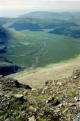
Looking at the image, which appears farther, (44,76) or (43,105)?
(44,76)

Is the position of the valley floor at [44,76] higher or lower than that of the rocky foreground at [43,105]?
lower

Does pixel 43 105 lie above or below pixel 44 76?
above

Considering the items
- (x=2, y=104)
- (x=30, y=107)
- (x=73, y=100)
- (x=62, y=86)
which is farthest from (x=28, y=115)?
(x=62, y=86)

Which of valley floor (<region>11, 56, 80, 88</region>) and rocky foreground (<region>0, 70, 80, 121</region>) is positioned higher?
rocky foreground (<region>0, 70, 80, 121</region>)

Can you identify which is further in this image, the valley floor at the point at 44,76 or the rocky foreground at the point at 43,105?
the valley floor at the point at 44,76

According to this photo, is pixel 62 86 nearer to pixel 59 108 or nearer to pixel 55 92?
pixel 55 92

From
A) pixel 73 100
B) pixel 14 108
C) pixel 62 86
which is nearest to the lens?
pixel 14 108

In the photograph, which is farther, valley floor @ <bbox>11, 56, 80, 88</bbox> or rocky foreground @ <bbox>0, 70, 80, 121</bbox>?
valley floor @ <bbox>11, 56, 80, 88</bbox>

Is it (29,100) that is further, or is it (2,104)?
(29,100)
